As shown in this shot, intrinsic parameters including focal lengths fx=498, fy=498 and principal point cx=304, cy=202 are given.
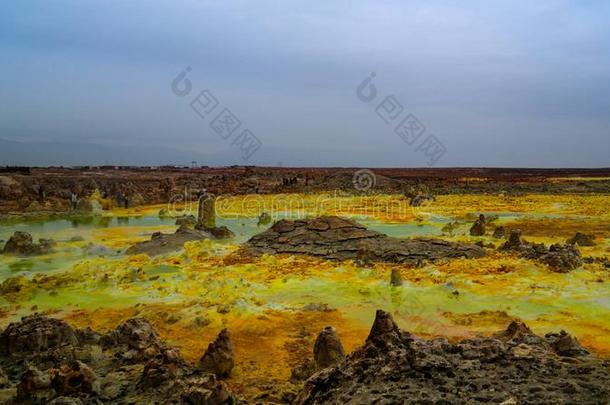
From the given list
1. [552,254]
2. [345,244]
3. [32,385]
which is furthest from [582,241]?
[32,385]

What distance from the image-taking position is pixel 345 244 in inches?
551

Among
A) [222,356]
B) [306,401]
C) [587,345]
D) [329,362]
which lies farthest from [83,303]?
[587,345]

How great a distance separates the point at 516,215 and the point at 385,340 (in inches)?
857

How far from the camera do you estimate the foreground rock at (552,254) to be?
36.7 ft

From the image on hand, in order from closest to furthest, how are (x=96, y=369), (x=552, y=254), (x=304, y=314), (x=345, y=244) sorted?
1. (x=96, y=369)
2. (x=304, y=314)
3. (x=552, y=254)
4. (x=345, y=244)

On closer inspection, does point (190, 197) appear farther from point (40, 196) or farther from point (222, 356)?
point (222, 356)

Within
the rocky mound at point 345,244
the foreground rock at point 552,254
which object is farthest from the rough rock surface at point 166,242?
the foreground rock at point 552,254

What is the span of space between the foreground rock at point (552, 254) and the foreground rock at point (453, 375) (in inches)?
261

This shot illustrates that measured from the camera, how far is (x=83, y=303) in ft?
31.2

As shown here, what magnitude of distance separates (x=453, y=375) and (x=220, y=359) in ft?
9.59

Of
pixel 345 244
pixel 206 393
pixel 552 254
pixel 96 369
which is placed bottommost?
pixel 96 369

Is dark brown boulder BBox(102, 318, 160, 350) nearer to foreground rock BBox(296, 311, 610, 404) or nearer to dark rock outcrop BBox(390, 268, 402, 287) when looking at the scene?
foreground rock BBox(296, 311, 610, 404)

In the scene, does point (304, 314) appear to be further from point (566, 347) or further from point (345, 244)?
point (345, 244)

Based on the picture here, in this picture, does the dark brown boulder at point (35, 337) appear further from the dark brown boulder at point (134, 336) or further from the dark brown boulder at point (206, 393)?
the dark brown boulder at point (206, 393)
